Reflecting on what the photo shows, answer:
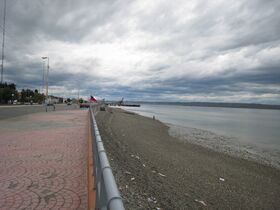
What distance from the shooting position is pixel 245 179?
8.62 metres

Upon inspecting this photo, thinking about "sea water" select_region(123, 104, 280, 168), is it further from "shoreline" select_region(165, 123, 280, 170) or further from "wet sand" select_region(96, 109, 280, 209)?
"wet sand" select_region(96, 109, 280, 209)

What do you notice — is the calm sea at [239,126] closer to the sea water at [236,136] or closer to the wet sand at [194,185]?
the sea water at [236,136]

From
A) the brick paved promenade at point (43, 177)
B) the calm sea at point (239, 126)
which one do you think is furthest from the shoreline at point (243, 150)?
the brick paved promenade at point (43, 177)

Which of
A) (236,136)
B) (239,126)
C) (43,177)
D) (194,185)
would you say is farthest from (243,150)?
(239,126)

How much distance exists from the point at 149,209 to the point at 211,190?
3.33m

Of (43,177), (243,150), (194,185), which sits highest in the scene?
(43,177)

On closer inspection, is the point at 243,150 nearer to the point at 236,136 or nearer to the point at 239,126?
the point at 236,136

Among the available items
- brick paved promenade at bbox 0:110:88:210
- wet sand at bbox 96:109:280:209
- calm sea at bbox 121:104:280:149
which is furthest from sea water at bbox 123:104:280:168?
brick paved promenade at bbox 0:110:88:210

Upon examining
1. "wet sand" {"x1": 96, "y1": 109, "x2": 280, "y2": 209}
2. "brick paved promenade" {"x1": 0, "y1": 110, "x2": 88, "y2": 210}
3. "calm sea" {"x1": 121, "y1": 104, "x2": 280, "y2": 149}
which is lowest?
"calm sea" {"x1": 121, "y1": 104, "x2": 280, "y2": 149}

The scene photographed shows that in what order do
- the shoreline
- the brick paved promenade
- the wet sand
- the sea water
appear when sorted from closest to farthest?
1. the brick paved promenade
2. the wet sand
3. the shoreline
4. the sea water

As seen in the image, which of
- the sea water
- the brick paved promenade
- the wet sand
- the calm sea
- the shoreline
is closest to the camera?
the brick paved promenade

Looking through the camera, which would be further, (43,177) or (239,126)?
(239,126)

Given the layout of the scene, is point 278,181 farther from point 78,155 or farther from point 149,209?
point 78,155

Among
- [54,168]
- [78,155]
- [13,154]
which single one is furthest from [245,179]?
[13,154]
